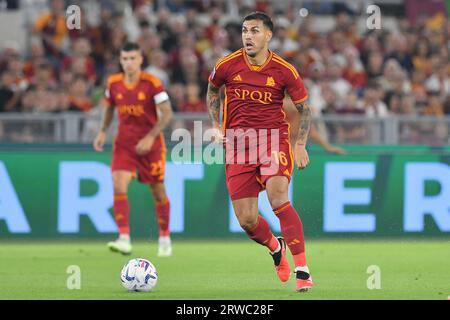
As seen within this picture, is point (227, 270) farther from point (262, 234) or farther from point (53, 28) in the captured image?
point (53, 28)

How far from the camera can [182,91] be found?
57.4ft

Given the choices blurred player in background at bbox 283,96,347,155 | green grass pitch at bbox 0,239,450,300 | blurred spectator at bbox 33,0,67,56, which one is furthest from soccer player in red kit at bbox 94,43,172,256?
blurred spectator at bbox 33,0,67,56

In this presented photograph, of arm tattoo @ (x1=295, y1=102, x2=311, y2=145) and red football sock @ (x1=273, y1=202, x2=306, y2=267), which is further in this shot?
arm tattoo @ (x1=295, y1=102, x2=311, y2=145)

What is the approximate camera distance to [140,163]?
13.8m

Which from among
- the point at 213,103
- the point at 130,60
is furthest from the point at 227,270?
the point at 130,60

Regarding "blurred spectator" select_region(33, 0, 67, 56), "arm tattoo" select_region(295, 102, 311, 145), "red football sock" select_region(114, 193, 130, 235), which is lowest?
"red football sock" select_region(114, 193, 130, 235)

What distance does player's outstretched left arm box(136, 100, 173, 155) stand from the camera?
13.3 metres

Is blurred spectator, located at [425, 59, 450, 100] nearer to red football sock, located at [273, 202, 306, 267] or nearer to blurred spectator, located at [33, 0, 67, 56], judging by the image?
blurred spectator, located at [33, 0, 67, 56]

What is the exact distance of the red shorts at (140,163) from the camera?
1370 centimetres

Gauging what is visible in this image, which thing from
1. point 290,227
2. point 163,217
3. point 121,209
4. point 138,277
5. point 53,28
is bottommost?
point 138,277

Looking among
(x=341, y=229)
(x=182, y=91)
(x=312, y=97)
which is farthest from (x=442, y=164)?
(x=182, y=91)

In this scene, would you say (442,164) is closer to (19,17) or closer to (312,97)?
(312,97)

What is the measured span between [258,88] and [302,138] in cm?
57

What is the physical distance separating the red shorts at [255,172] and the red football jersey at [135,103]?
341 centimetres
